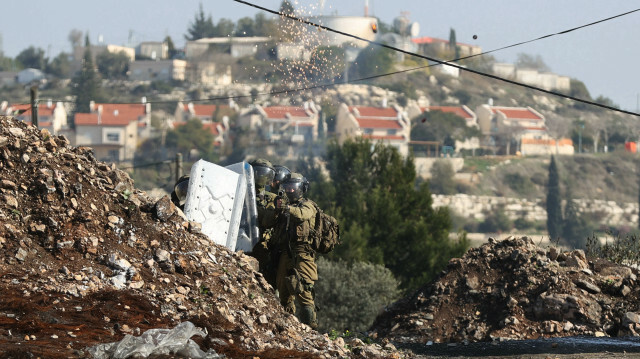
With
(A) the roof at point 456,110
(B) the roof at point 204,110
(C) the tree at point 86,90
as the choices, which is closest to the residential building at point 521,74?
(A) the roof at point 456,110

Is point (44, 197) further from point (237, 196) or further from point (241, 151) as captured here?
point (241, 151)

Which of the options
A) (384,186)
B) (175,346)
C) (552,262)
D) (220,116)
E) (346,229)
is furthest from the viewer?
(220,116)

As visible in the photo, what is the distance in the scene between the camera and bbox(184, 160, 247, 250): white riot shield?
1082 centimetres

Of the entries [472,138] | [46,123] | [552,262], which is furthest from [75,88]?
[552,262]

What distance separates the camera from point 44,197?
977 centimetres

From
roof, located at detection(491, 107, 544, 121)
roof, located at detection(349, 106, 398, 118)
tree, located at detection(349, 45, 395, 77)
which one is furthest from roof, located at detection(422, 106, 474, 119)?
tree, located at detection(349, 45, 395, 77)

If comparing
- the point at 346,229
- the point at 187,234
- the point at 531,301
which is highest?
the point at 187,234

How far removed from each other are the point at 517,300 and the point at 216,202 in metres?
4.94

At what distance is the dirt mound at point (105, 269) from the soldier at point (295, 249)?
44.7 inches

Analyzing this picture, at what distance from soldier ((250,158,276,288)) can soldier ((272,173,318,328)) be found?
0.15 metres

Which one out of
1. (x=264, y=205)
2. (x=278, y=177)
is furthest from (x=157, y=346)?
(x=278, y=177)

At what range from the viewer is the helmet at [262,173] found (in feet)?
39.3

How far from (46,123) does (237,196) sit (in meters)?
160

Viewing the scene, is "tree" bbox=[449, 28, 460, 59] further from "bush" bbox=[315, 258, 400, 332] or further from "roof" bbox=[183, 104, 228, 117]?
"bush" bbox=[315, 258, 400, 332]
